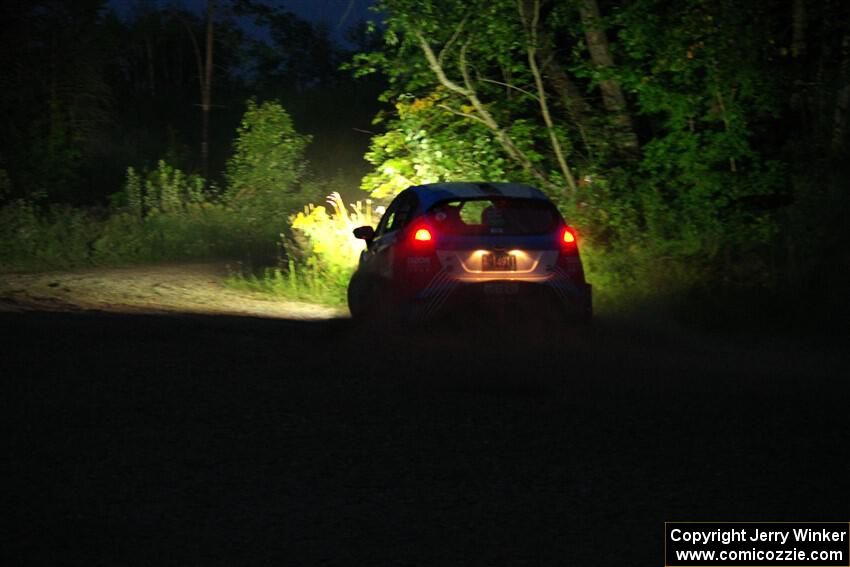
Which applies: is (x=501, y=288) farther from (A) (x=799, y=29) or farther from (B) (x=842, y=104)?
(A) (x=799, y=29)

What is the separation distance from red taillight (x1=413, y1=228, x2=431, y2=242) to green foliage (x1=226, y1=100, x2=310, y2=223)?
15.7 metres

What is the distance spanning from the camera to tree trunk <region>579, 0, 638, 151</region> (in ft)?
57.8

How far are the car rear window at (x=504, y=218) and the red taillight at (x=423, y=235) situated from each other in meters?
0.12

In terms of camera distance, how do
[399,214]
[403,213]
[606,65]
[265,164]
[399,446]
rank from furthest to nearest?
1. [265,164]
2. [606,65]
3. [399,214]
4. [403,213]
5. [399,446]

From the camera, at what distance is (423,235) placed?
11.8 metres

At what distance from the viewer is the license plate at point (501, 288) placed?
1174cm

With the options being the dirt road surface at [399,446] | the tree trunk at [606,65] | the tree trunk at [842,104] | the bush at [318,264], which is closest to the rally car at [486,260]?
the dirt road surface at [399,446]

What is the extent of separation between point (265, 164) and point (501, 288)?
16934 millimetres

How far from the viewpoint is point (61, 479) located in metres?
6.51

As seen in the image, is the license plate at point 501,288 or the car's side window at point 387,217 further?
the car's side window at point 387,217

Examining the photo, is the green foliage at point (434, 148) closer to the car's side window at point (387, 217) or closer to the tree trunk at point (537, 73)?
the tree trunk at point (537, 73)

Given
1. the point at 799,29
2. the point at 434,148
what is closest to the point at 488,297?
the point at 434,148

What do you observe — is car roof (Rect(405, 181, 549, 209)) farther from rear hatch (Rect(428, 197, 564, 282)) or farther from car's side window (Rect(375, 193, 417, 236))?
car's side window (Rect(375, 193, 417, 236))

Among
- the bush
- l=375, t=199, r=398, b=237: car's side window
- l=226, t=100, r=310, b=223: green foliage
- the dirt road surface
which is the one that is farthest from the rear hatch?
l=226, t=100, r=310, b=223: green foliage
